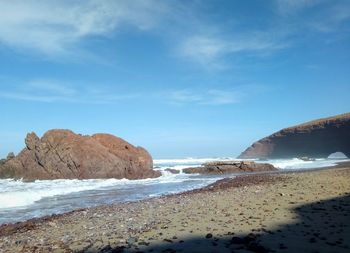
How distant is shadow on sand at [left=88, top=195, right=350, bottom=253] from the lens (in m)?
6.37

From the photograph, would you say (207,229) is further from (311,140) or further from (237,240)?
(311,140)

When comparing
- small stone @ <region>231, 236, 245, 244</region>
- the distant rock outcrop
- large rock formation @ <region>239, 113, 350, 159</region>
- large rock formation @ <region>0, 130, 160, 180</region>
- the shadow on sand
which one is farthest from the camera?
large rock formation @ <region>239, 113, 350, 159</region>

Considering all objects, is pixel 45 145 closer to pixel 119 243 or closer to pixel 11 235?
pixel 11 235

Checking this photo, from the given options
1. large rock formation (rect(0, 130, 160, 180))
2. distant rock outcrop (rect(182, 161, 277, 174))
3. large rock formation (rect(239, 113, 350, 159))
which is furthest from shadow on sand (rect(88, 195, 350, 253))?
large rock formation (rect(239, 113, 350, 159))

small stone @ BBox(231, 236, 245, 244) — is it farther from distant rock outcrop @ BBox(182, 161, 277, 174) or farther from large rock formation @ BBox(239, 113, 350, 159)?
large rock formation @ BBox(239, 113, 350, 159)

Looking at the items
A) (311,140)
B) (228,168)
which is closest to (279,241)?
(228,168)

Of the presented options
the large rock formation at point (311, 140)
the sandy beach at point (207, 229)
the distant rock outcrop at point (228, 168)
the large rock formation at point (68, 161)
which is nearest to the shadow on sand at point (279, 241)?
the sandy beach at point (207, 229)

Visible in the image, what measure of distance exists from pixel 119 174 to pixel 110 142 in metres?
6.13

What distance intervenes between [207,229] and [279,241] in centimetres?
195

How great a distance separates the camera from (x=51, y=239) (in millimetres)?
9117

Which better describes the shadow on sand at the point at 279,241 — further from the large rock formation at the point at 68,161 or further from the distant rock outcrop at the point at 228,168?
the distant rock outcrop at the point at 228,168

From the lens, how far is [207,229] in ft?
27.6

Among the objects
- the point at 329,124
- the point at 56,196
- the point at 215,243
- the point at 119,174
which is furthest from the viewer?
the point at 329,124

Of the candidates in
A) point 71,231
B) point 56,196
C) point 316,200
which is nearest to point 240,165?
point 56,196
